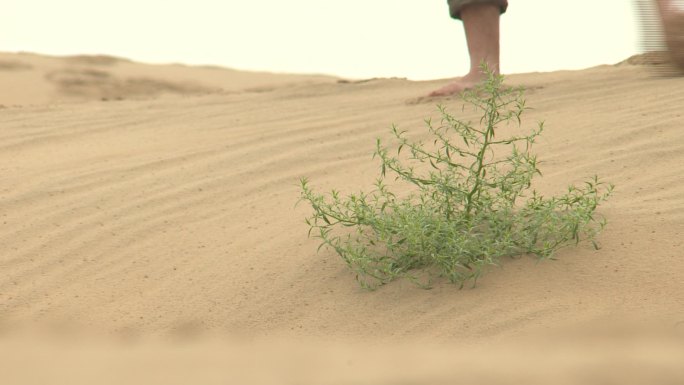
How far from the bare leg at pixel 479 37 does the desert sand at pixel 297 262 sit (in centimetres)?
28

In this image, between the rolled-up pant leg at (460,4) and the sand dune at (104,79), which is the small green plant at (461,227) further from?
the sand dune at (104,79)

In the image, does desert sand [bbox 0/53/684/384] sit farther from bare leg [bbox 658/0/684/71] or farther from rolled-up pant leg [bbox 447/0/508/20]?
rolled-up pant leg [bbox 447/0/508/20]

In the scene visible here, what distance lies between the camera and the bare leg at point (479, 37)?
5738mm

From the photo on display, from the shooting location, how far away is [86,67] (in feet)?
34.8

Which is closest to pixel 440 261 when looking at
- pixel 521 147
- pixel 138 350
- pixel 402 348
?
pixel 402 348

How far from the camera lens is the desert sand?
107 inches

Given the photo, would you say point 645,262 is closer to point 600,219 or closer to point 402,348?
point 600,219

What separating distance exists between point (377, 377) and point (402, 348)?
23cm

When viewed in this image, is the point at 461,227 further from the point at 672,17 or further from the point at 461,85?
the point at 461,85

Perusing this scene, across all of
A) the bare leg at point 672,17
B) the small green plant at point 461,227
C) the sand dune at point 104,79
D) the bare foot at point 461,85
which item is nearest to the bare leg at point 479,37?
the bare foot at point 461,85

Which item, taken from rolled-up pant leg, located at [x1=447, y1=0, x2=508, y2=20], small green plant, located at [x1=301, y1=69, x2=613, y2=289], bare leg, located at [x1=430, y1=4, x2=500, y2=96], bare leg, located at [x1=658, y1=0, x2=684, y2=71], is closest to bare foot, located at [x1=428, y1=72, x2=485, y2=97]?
bare leg, located at [x1=430, y1=4, x2=500, y2=96]

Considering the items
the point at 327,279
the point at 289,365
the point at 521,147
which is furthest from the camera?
the point at 521,147

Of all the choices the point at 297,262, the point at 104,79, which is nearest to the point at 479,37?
the point at 297,262

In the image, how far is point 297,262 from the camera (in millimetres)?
3418
